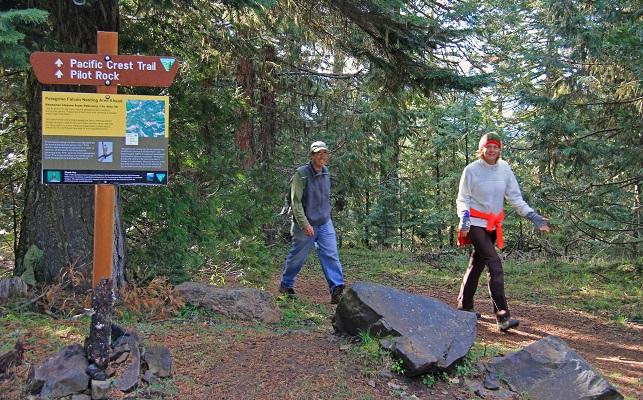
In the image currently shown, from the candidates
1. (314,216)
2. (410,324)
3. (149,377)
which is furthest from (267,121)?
(149,377)

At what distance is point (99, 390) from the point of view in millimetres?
3719

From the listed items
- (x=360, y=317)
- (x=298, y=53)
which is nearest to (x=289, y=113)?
(x=298, y=53)

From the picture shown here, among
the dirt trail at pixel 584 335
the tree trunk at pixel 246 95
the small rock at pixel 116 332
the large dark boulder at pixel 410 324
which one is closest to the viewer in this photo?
the small rock at pixel 116 332

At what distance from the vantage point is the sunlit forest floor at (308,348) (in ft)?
13.6

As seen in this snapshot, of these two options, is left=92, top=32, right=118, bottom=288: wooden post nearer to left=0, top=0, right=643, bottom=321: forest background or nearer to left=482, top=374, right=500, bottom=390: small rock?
left=0, top=0, right=643, bottom=321: forest background

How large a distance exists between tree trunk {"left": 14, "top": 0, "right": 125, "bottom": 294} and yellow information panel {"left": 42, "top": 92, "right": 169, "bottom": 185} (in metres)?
2.14

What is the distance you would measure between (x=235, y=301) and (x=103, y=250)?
88.0 inches

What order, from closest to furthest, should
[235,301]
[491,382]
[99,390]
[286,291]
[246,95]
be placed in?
[99,390]
[491,382]
[235,301]
[286,291]
[246,95]

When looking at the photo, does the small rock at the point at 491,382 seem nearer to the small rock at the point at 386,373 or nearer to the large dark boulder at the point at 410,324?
the large dark boulder at the point at 410,324

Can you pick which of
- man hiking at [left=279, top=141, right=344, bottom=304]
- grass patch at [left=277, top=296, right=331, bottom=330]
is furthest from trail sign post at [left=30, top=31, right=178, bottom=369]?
man hiking at [left=279, top=141, right=344, bottom=304]

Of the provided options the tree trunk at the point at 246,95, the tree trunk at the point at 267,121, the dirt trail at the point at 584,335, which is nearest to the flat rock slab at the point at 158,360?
the dirt trail at the point at 584,335

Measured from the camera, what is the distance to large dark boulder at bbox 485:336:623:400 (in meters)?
4.46

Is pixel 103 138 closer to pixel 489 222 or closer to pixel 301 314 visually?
pixel 301 314

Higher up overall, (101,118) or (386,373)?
(101,118)
